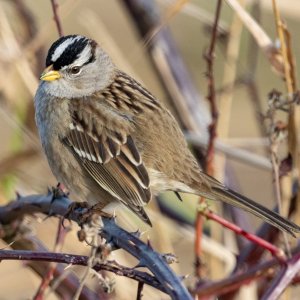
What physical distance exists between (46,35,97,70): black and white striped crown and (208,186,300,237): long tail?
655 millimetres

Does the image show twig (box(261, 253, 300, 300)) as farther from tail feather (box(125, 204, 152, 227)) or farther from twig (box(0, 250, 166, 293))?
tail feather (box(125, 204, 152, 227))

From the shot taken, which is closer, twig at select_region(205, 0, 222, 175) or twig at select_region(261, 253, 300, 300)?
twig at select_region(261, 253, 300, 300)

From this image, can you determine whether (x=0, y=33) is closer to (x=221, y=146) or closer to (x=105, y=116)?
(x=105, y=116)

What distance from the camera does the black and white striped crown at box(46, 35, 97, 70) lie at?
2.82 m

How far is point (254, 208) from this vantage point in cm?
262

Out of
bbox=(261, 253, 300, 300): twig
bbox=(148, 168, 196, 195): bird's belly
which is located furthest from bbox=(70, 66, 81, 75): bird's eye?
bbox=(261, 253, 300, 300): twig

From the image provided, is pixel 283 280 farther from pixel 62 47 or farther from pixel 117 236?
pixel 62 47

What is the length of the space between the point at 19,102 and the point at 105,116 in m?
0.78

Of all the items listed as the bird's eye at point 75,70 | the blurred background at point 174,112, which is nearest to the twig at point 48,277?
the blurred background at point 174,112

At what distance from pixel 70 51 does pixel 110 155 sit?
1.25ft

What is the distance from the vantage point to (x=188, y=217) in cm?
345

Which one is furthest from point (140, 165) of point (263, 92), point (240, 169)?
point (263, 92)

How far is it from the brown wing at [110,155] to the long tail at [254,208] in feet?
0.74

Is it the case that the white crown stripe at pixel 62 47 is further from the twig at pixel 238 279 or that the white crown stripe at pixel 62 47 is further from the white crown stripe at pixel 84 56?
the twig at pixel 238 279
